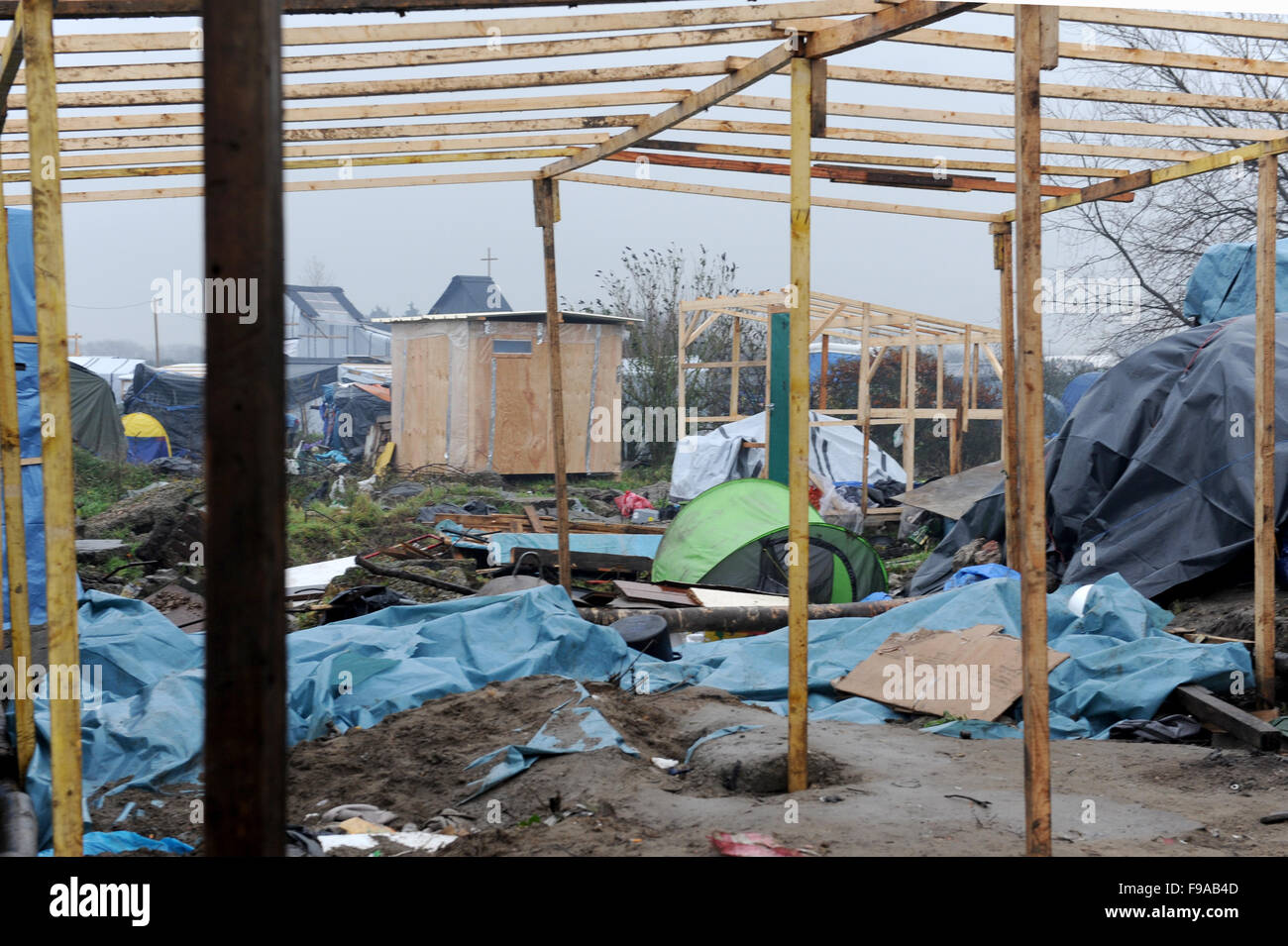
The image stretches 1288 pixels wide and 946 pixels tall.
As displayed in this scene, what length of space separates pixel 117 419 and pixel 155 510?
37.1 feet

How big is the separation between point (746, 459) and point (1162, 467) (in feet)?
31.6

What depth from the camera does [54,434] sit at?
366cm

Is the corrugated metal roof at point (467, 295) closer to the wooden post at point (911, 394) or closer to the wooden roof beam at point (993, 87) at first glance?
the wooden post at point (911, 394)

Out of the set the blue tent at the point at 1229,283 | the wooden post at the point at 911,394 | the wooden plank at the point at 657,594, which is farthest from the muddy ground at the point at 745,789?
the wooden post at the point at 911,394

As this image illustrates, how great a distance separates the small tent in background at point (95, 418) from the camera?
2314 centimetres

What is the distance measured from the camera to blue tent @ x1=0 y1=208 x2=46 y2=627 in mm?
7516

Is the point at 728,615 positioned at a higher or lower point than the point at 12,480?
lower

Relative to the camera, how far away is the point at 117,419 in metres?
24.3

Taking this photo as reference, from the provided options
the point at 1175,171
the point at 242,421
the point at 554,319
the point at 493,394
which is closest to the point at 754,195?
the point at 554,319

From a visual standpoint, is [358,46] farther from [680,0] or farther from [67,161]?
[67,161]

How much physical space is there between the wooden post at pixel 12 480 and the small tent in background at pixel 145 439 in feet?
78.4

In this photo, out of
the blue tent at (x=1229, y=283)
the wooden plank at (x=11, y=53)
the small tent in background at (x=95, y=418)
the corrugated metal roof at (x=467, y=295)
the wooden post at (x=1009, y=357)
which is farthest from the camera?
the corrugated metal roof at (x=467, y=295)

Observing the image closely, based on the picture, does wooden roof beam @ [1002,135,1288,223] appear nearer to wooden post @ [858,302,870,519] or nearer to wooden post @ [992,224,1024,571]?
wooden post @ [992,224,1024,571]

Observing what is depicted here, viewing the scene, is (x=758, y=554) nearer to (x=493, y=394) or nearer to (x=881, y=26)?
(x=881, y=26)
